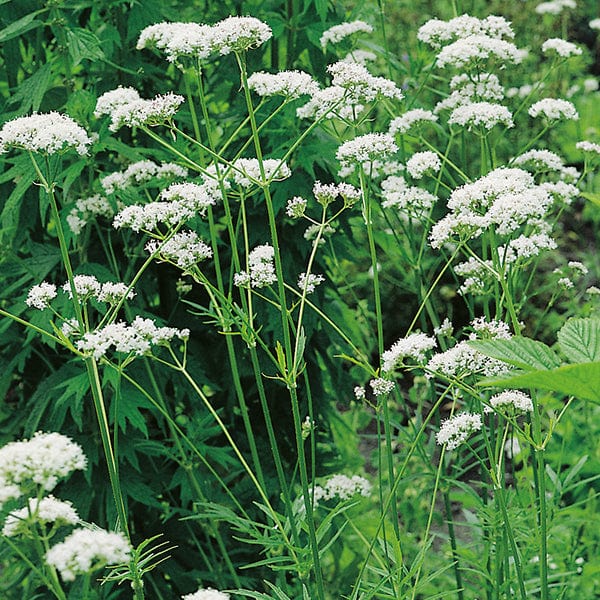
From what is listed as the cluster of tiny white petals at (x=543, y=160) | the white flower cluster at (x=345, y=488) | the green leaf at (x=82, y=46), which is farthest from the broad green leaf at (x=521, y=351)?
Answer: the green leaf at (x=82, y=46)

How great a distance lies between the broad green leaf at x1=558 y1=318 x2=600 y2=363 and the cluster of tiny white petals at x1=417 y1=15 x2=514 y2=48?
172 cm

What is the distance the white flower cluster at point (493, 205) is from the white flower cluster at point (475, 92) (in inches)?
32.2

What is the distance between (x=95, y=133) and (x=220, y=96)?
0.88 m

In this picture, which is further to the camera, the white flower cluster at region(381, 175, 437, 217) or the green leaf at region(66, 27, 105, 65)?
the green leaf at region(66, 27, 105, 65)

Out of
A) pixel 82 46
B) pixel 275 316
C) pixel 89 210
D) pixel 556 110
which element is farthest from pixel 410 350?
pixel 82 46

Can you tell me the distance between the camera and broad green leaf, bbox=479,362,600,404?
188cm

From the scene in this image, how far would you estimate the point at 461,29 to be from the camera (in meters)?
3.56

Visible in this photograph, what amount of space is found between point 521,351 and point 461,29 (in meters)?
1.87

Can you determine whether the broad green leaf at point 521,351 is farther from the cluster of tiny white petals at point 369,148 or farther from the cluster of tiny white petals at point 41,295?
the cluster of tiny white petals at point 41,295

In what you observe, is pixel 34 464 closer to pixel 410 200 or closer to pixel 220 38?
pixel 220 38

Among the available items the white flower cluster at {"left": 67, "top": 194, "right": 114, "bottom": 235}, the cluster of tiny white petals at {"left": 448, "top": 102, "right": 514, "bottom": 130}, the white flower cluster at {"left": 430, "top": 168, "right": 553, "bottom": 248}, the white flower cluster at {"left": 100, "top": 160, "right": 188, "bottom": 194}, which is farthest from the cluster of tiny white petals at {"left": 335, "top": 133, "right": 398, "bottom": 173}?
the white flower cluster at {"left": 67, "top": 194, "right": 114, "bottom": 235}

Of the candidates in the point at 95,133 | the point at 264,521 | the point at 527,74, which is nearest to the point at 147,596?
the point at 264,521

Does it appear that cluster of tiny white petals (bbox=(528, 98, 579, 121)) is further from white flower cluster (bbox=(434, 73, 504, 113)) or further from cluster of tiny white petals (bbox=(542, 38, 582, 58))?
cluster of tiny white petals (bbox=(542, 38, 582, 58))

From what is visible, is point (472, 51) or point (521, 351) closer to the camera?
point (521, 351)
